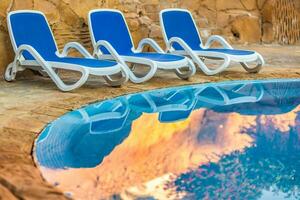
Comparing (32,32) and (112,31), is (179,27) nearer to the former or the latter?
(112,31)

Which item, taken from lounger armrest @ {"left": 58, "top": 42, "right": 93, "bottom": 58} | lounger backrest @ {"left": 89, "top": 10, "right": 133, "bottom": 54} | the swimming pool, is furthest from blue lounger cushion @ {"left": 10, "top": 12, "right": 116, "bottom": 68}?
the swimming pool

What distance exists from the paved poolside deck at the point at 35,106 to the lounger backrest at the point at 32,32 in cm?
39

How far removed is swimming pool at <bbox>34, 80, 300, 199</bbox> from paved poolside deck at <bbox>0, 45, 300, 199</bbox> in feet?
0.37

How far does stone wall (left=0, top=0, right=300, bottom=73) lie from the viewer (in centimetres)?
637

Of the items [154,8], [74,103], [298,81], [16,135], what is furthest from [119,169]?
[154,8]

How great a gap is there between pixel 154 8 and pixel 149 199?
629 centimetres

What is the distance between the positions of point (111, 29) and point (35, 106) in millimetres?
2277

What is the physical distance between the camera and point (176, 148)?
362 cm

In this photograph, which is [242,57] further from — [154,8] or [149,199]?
[149,199]

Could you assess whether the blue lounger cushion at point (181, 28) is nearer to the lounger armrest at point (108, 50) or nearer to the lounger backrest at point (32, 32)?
the lounger armrest at point (108, 50)

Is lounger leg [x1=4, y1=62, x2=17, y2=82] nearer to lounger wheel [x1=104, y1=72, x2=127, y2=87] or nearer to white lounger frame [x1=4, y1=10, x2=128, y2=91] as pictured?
white lounger frame [x1=4, y1=10, x2=128, y2=91]

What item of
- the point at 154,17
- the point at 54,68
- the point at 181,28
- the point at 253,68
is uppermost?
the point at 54,68

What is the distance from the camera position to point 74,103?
4.62 metres

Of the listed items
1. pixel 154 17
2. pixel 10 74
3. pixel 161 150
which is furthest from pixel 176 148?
pixel 154 17
